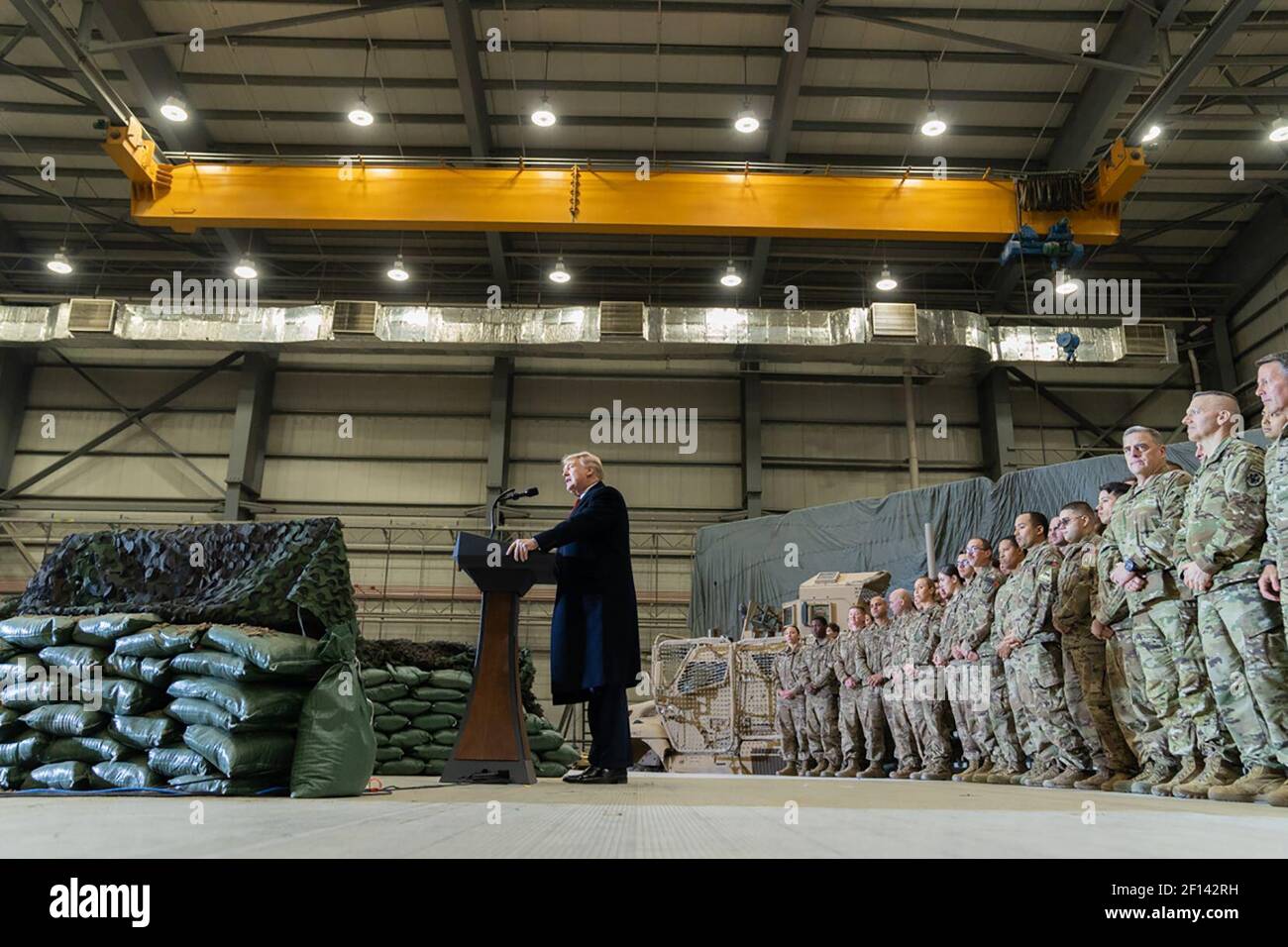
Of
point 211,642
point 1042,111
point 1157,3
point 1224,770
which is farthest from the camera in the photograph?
point 1042,111

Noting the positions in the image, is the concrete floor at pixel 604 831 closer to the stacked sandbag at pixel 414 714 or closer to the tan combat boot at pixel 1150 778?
the tan combat boot at pixel 1150 778

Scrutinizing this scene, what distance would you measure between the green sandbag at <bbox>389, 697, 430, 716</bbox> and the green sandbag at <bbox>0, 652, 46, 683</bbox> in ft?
9.53

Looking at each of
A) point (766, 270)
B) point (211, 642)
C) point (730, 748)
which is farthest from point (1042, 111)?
point (211, 642)

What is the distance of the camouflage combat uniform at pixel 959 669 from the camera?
5.57m

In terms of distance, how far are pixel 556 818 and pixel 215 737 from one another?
5.36 feet

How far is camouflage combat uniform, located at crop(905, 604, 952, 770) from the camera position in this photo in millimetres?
6176

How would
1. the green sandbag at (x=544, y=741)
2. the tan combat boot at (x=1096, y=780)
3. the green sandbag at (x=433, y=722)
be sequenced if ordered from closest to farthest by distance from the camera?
the tan combat boot at (x=1096, y=780), the green sandbag at (x=433, y=722), the green sandbag at (x=544, y=741)

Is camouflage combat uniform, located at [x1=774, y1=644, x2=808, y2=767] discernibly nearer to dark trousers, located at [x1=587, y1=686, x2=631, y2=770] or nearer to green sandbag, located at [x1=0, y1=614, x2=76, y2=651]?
dark trousers, located at [x1=587, y1=686, x2=631, y2=770]

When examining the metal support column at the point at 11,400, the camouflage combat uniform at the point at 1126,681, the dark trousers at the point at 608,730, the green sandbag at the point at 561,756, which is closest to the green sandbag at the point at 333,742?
the dark trousers at the point at 608,730

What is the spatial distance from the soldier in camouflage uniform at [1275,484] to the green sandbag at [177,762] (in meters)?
3.73

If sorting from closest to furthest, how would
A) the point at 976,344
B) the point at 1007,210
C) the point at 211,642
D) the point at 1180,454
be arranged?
the point at 211,642 < the point at 1180,454 < the point at 1007,210 < the point at 976,344
